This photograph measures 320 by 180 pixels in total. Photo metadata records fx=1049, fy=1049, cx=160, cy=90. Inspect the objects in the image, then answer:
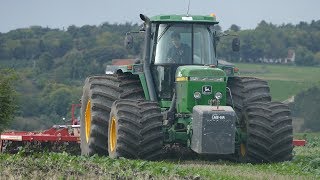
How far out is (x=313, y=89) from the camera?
69.2 m

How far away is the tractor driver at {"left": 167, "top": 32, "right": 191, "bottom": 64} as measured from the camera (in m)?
20.7

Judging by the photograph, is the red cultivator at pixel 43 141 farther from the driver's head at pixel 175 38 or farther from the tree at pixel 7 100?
the tree at pixel 7 100

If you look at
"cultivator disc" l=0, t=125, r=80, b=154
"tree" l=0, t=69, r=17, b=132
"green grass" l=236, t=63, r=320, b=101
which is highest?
"cultivator disc" l=0, t=125, r=80, b=154

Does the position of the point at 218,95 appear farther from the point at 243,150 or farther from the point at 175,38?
the point at 175,38

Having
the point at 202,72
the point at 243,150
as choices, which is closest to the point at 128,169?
the point at 202,72

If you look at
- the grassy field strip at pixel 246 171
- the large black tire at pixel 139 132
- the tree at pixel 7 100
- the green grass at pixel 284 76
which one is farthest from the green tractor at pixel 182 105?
the green grass at pixel 284 76

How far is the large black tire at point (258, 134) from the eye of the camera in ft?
64.3

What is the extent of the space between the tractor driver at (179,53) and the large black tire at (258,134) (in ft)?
5.74

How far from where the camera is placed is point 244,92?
20.8 m

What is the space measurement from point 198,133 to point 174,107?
1490mm

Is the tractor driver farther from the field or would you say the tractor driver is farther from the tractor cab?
the field

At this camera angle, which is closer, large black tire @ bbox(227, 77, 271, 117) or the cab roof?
large black tire @ bbox(227, 77, 271, 117)

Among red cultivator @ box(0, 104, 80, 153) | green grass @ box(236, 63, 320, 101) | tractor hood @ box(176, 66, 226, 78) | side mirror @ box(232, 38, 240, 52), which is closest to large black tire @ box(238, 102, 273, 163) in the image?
tractor hood @ box(176, 66, 226, 78)

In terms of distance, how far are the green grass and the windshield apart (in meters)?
57.1
